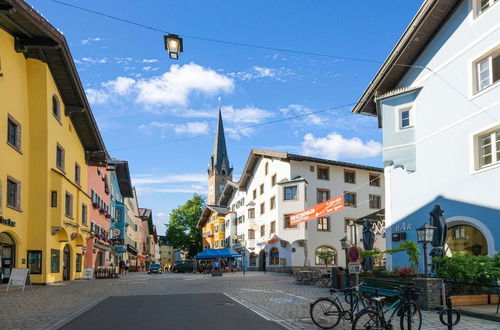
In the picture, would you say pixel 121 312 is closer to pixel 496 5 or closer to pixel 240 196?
pixel 496 5

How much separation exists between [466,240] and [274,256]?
33.7 metres

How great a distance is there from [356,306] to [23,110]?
68.4ft

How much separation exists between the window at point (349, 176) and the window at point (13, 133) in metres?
34.8

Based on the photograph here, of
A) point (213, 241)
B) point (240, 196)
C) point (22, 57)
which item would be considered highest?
point (22, 57)

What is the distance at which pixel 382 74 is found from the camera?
23.4 meters

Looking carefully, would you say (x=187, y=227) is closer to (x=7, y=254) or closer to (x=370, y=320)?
(x=7, y=254)

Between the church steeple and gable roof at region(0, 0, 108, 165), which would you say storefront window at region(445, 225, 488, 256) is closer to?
gable roof at region(0, 0, 108, 165)

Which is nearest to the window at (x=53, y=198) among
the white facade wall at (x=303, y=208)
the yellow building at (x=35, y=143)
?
the yellow building at (x=35, y=143)

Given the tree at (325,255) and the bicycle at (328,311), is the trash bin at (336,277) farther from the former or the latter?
the tree at (325,255)

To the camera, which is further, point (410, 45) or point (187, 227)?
point (187, 227)

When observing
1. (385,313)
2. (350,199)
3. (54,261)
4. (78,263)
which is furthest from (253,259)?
(385,313)

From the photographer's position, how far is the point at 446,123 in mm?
19766

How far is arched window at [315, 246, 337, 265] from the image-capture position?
48969mm

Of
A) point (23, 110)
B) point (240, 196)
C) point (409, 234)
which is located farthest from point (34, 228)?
point (240, 196)
